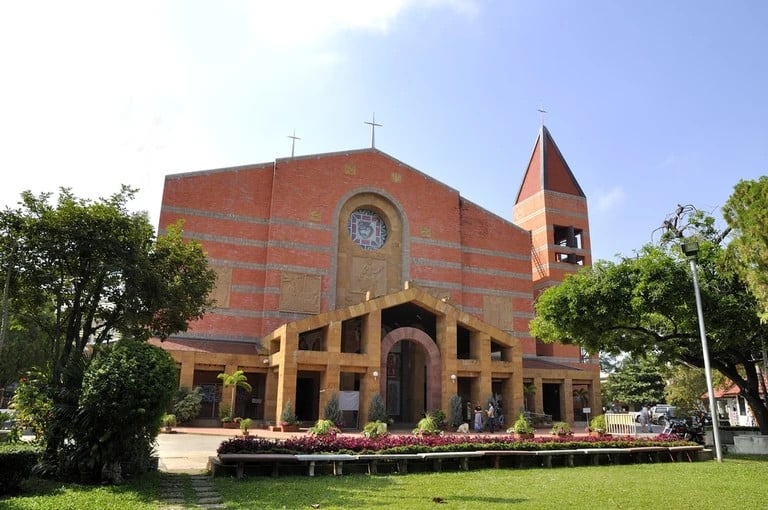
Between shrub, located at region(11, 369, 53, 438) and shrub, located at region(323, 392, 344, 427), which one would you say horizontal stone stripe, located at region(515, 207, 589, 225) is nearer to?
shrub, located at region(323, 392, 344, 427)

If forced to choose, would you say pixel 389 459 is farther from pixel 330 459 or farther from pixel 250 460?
pixel 250 460

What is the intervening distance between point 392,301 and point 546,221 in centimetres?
1759

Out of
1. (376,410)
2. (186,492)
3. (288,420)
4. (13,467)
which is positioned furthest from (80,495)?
(376,410)

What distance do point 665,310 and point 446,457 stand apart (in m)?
9.01

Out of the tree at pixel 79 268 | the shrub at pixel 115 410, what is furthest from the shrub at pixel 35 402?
the shrub at pixel 115 410

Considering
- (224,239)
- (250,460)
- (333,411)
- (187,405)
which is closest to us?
(250,460)

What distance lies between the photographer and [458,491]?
988 centimetres

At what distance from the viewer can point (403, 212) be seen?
3497 cm

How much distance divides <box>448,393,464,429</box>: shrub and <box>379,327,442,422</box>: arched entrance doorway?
2.73ft

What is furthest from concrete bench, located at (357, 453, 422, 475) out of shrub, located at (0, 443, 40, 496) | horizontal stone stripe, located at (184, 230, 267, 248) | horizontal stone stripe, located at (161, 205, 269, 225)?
horizontal stone stripe, located at (161, 205, 269, 225)

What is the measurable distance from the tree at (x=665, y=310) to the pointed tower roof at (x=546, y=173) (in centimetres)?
2045

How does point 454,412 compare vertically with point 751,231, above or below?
below

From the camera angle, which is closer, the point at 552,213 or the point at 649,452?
the point at 649,452

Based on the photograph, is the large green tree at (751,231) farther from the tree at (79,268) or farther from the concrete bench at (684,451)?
the tree at (79,268)
